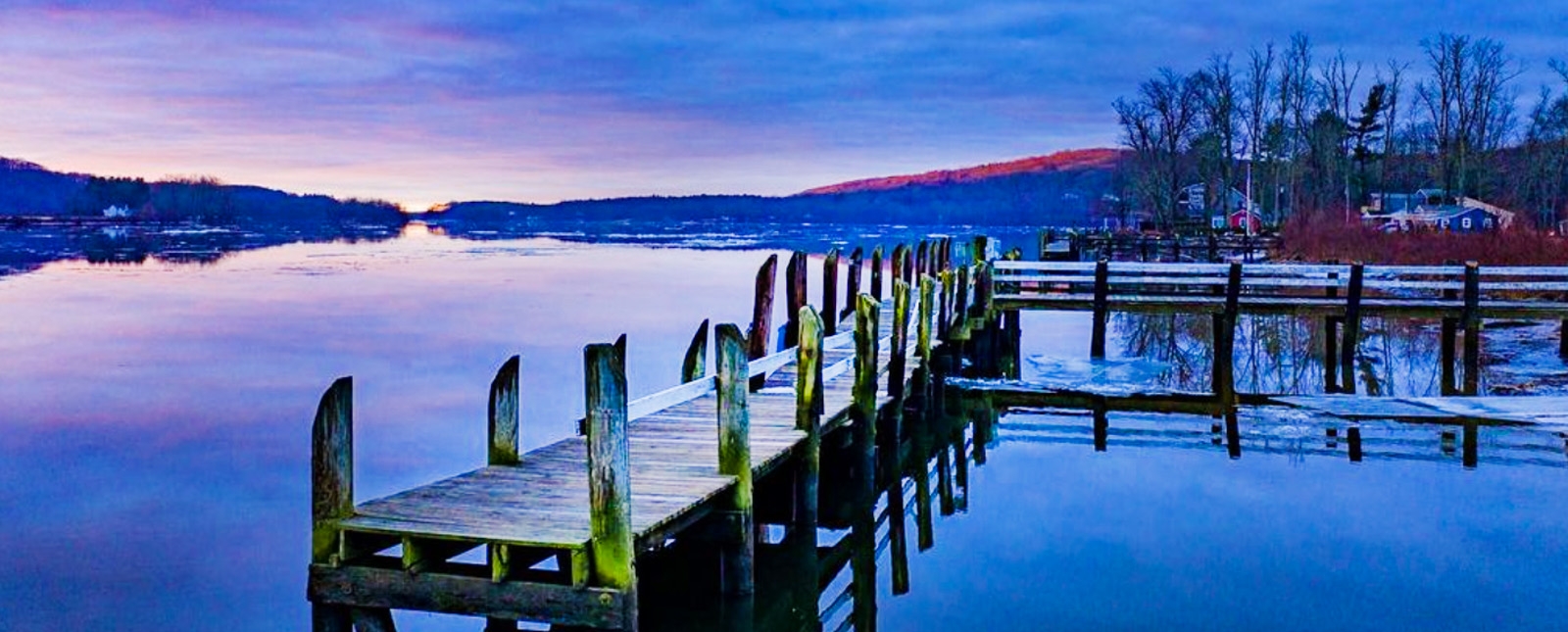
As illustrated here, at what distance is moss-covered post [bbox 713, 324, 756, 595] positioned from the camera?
9.51m

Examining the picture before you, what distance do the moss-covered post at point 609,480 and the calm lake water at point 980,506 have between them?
3404mm

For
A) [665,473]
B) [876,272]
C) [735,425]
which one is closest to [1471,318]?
[876,272]

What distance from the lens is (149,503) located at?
621 inches

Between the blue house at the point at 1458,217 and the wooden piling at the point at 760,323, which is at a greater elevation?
the blue house at the point at 1458,217

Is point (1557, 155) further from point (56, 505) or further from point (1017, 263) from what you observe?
point (56, 505)

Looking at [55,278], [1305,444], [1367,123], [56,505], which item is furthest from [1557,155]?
[56,505]

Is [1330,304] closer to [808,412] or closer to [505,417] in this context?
[808,412]

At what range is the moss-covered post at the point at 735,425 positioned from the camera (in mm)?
9508

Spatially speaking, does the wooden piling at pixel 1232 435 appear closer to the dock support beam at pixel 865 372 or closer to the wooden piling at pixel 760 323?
the dock support beam at pixel 865 372

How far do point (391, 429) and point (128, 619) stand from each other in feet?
33.5

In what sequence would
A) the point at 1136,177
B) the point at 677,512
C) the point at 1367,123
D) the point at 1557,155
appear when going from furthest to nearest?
the point at 1367,123 < the point at 1136,177 < the point at 1557,155 < the point at 677,512

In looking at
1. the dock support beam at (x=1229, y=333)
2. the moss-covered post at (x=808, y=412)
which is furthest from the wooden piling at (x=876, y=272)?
the moss-covered post at (x=808, y=412)

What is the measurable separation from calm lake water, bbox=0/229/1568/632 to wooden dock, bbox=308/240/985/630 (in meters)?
1.60

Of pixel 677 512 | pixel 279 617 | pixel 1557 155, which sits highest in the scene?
pixel 1557 155
